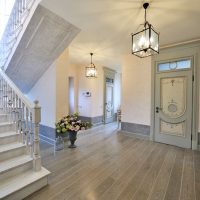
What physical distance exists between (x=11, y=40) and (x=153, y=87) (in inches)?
152

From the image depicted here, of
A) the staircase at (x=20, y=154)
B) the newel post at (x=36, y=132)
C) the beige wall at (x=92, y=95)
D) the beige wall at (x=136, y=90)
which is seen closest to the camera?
the staircase at (x=20, y=154)

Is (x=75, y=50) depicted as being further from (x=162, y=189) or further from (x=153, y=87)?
(x=162, y=189)

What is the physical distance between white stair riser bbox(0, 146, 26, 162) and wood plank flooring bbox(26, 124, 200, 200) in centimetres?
58

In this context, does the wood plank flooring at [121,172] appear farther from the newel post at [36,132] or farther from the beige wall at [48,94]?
the beige wall at [48,94]

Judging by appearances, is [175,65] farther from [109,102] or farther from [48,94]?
[109,102]

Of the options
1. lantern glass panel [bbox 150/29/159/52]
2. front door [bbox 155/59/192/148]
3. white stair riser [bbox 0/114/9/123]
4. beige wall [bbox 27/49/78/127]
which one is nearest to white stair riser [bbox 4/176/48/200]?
white stair riser [bbox 0/114/9/123]

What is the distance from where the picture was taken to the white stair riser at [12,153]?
2.17 meters

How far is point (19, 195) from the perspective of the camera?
6.04 feet

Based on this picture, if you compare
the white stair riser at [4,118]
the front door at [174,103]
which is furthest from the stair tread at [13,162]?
the front door at [174,103]

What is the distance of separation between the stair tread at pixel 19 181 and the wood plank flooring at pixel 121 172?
191mm

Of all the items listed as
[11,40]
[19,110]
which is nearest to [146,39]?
[19,110]

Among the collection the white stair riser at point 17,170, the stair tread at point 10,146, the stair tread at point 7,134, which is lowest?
the white stair riser at point 17,170

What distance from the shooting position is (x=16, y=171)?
2.06 m

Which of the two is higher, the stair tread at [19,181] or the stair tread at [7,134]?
the stair tread at [7,134]
